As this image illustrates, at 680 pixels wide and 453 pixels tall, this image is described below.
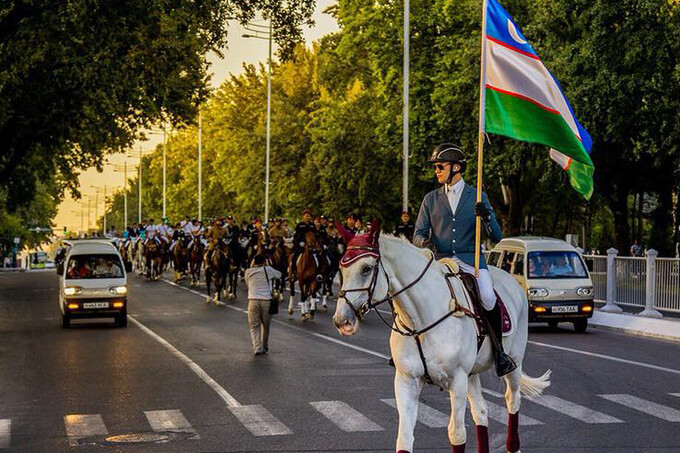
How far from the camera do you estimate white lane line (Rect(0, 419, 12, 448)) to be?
38.8 ft

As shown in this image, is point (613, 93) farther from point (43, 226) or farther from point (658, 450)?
point (43, 226)

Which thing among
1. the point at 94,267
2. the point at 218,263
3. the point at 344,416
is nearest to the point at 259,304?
the point at 344,416

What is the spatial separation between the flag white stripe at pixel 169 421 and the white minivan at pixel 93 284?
14.1 m

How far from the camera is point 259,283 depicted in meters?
21.1

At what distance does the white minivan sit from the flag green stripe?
56.1 ft

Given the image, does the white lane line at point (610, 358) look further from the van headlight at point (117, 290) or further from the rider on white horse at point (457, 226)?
the van headlight at point (117, 290)

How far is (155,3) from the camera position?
25.0 meters

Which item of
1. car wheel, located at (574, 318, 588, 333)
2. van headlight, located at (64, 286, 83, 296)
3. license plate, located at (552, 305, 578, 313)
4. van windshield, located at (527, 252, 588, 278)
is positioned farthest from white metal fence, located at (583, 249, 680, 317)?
van headlight, located at (64, 286, 83, 296)

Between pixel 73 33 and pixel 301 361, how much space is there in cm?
1149

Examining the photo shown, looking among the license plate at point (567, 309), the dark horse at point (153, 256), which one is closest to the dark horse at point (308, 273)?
the license plate at point (567, 309)

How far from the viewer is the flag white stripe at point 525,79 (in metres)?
11.9

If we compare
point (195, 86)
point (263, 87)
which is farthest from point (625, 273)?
point (263, 87)

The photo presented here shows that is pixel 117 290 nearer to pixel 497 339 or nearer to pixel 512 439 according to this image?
pixel 512 439

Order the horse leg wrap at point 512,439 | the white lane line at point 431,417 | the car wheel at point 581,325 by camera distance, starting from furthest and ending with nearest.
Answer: the car wheel at point 581,325 → the white lane line at point 431,417 → the horse leg wrap at point 512,439
